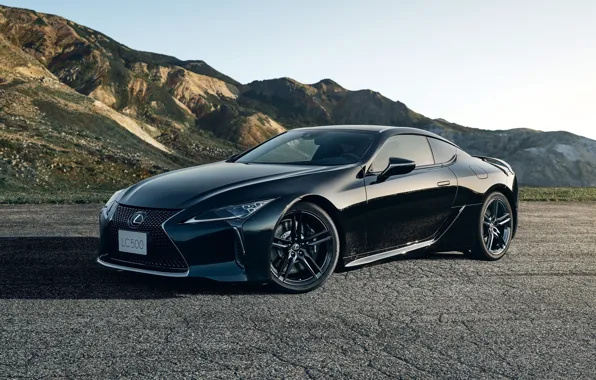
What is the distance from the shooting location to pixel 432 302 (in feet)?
17.5

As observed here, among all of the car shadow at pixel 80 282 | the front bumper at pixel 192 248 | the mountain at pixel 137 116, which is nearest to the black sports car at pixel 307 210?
the front bumper at pixel 192 248

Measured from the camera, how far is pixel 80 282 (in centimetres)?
577

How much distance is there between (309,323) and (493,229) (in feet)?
11.5

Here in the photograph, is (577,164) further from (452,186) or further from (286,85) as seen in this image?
(452,186)

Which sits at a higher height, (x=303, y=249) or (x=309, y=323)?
(x=303, y=249)

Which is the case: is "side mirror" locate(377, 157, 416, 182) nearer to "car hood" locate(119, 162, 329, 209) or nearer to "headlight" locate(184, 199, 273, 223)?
"car hood" locate(119, 162, 329, 209)

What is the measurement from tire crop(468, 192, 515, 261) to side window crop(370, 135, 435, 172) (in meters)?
0.92

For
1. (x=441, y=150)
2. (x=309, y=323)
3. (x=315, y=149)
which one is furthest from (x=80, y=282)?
(x=441, y=150)

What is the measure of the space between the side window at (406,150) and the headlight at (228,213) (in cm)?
151

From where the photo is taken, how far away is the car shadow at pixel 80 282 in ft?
17.6

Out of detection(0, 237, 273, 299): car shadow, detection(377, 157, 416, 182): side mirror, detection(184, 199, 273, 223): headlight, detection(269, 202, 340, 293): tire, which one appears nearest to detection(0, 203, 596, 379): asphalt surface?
detection(0, 237, 273, 299): car shadow

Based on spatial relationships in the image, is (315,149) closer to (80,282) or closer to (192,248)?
(192,248)

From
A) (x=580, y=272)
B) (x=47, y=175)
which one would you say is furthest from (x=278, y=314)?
Answer: (x=47, y=175)

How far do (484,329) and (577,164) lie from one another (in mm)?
125752
